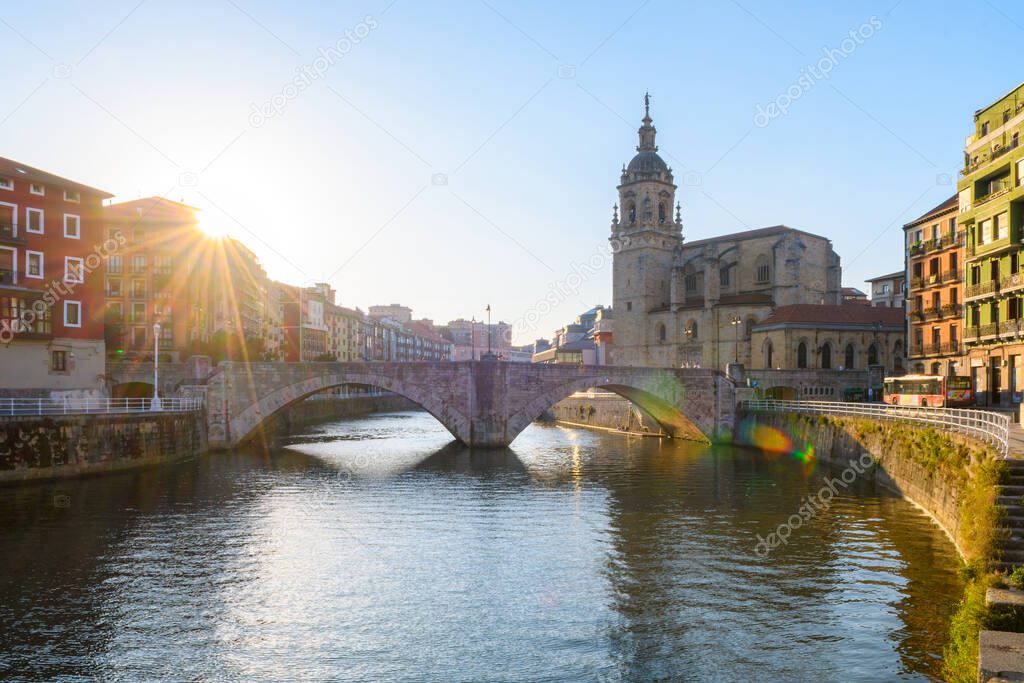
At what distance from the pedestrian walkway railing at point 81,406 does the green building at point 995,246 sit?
49.0 metres

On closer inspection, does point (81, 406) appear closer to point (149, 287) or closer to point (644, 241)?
point (149, 287)

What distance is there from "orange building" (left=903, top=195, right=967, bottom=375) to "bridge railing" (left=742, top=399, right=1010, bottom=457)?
390 inches

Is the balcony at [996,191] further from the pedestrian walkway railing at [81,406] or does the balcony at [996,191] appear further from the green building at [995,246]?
the pedestrian walkway railing at [81,406]

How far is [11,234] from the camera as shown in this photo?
49.7 meters

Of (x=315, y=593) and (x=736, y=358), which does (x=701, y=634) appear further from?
(x=736, y=358)

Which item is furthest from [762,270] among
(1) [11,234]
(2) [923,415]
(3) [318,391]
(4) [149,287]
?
(1) [11,234]

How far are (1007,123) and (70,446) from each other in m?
53.8

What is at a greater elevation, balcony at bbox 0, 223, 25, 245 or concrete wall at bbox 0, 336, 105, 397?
balcony at bbox 0, 223, 25, 245

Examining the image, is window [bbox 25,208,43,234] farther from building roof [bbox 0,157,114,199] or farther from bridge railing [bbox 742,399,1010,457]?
bridge railing [bbox 742,399,1010,457]

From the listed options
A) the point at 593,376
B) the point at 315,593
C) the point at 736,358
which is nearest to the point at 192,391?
the point at 593,376

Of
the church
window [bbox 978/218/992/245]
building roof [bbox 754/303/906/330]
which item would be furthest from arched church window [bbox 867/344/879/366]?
window [bbox 978/218/992/245]

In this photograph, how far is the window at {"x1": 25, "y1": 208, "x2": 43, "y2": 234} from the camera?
5084 centimetres

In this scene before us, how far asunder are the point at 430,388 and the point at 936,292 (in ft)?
127

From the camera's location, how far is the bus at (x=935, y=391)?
150 ft
